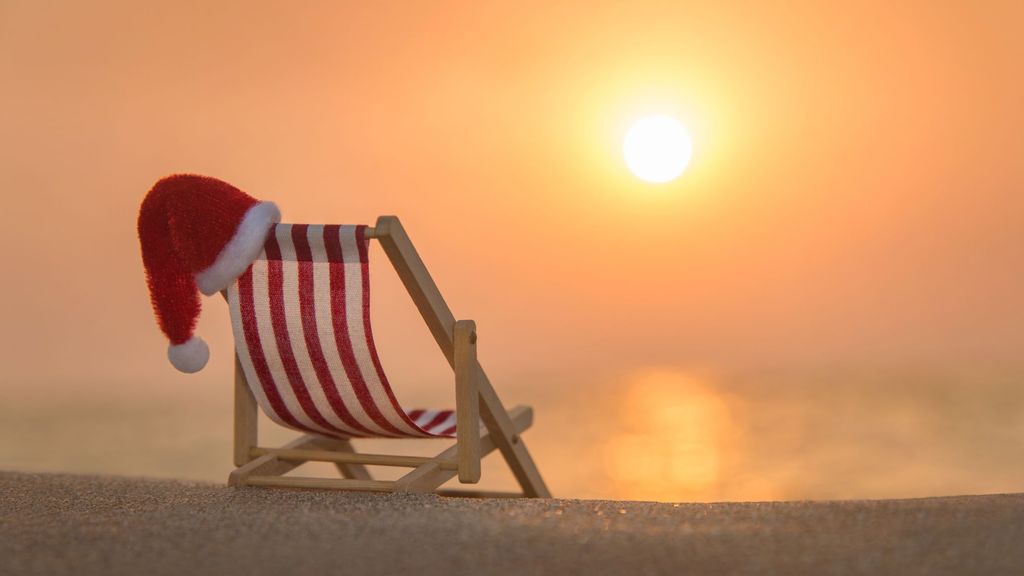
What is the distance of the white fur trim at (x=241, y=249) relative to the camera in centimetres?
275

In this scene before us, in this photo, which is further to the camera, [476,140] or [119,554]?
[476,140]

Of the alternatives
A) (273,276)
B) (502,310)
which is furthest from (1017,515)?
(502,310)

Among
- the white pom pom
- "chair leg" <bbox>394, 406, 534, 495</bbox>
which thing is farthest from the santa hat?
"chair leg" <bbox>394, 406, 534, 495</bbox>

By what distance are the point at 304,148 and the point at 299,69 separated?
3.08 feet

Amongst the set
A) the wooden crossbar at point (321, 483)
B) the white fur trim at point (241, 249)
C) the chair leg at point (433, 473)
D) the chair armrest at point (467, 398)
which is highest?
the white fur trim at point (241, 249)

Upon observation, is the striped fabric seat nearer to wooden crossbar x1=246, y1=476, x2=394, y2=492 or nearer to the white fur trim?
the white fur trim

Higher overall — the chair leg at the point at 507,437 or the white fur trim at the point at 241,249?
the white fur trim at the point at 241,249

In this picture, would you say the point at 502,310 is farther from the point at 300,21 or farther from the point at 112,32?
the point at 112,32

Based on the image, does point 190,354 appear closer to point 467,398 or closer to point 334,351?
point 334,351

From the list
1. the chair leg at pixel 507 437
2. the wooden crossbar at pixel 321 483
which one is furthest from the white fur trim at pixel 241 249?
the chair leg at pixel 507 437

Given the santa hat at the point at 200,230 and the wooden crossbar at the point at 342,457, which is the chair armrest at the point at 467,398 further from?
the santa hat at the point at 200,230

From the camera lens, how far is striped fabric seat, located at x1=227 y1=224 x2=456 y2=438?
2.76m

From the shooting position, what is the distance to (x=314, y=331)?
9.31 feet

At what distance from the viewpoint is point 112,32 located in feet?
43.5
